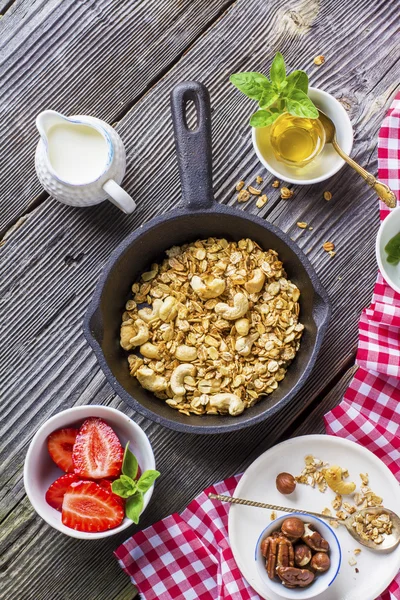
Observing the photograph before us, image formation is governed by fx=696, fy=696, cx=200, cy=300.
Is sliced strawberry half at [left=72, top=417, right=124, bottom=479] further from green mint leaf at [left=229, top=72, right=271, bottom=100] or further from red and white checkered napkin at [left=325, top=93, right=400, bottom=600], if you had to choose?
green mint leaf at [left=229, top=72, right=271, bottom=100]

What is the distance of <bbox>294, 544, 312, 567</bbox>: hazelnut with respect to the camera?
1302mm

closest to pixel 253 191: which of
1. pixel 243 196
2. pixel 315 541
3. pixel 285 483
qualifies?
pixel 243 196

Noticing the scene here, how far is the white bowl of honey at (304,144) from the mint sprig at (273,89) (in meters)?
0.06

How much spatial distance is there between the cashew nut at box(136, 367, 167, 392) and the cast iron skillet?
0.06 feet

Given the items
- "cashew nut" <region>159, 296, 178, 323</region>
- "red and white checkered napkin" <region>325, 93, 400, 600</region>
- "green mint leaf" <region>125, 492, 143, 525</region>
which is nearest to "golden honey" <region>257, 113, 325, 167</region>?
"red and white checkered napkin" <region>325, 93, 400, 600</region>

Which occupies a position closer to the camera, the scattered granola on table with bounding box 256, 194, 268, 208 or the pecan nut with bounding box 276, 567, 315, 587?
the pecan nut with bounding box 276, 567, 315, 587

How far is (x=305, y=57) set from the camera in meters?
1.45

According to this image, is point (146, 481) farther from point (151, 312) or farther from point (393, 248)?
point (393, 248)

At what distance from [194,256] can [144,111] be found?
0.34 m

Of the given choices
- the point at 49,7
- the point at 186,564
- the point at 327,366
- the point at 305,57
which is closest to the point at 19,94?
the point at 49,7

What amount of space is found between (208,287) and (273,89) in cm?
40

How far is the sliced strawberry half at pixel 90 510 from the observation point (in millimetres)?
1271

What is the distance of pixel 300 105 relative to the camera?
4.25 feet

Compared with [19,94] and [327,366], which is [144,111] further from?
[327,366]
